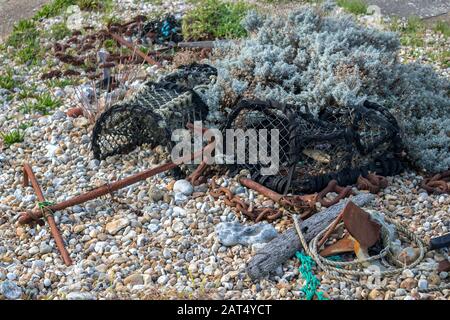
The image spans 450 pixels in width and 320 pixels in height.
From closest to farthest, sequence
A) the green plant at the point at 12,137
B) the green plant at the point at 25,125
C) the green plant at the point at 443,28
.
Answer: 1. the green plant at the point at 12,137
2. the green plant at the point at 25,125
3. the green plant at the point at 443,28

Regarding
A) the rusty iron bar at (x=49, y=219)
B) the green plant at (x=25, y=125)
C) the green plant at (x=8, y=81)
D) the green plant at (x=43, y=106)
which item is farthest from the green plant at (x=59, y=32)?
the rusty iron bar at (x=49, y=219)

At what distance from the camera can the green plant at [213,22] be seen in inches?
317

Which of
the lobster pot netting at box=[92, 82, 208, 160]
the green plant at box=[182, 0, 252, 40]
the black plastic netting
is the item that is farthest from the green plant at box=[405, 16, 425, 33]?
the lobster pot netting at box=[92, 82, 208, 160]

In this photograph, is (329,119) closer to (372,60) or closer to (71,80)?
(372,60)

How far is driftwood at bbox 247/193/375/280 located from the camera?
13.9ft

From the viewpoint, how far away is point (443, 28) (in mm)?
8461

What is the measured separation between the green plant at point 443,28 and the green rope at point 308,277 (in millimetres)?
4949

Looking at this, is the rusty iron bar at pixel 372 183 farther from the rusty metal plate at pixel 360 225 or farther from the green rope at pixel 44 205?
the green rope at pixel 44 205

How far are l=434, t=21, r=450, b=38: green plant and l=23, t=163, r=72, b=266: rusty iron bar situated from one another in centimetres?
526

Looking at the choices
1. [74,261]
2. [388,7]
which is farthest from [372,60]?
[388,7]

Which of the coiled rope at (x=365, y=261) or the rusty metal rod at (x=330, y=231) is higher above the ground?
the rusty metal rod at (x=330, y=231)

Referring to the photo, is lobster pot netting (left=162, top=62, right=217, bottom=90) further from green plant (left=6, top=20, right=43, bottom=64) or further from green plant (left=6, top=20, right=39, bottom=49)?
green plant (left=6, top=20, right=39, bottom=49)

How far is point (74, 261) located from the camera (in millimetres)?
4629

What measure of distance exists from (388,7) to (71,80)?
173 inches
